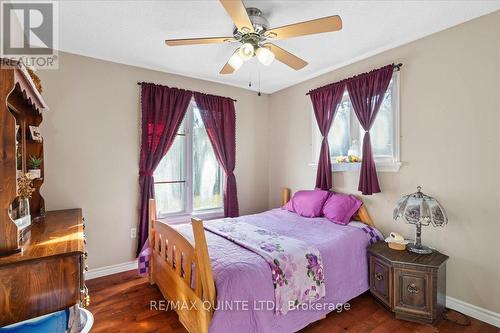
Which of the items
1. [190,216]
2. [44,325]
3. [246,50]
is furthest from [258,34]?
[190,216]

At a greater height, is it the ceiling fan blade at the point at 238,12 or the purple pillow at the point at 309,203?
the ceiling fan blade at the point at 238,12

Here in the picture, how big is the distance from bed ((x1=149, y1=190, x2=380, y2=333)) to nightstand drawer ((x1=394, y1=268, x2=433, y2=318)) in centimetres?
34

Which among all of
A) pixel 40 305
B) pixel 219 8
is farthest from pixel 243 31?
pixel 40 305

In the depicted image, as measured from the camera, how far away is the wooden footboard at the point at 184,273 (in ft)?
5.18

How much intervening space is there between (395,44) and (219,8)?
1.89 metres

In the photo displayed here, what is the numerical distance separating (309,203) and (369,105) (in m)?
1.36

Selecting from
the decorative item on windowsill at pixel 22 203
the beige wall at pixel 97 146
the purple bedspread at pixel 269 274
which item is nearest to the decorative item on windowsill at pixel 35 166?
the decorative item on windowsill at pixel 22 203

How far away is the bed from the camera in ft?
5.22

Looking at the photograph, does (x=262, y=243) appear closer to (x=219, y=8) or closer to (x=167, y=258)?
(x=167, y=258)

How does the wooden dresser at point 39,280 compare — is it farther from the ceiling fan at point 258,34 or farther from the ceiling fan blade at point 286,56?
the ceiling fan blade at point 286,56

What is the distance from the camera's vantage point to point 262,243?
7.01 feet

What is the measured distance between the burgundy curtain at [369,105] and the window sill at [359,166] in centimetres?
9

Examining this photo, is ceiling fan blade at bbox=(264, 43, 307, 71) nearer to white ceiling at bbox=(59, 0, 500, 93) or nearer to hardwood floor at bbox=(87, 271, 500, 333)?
white ceiling at bbox=(59, 0, 500, 93)

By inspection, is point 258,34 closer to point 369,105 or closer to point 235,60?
point 235,60
